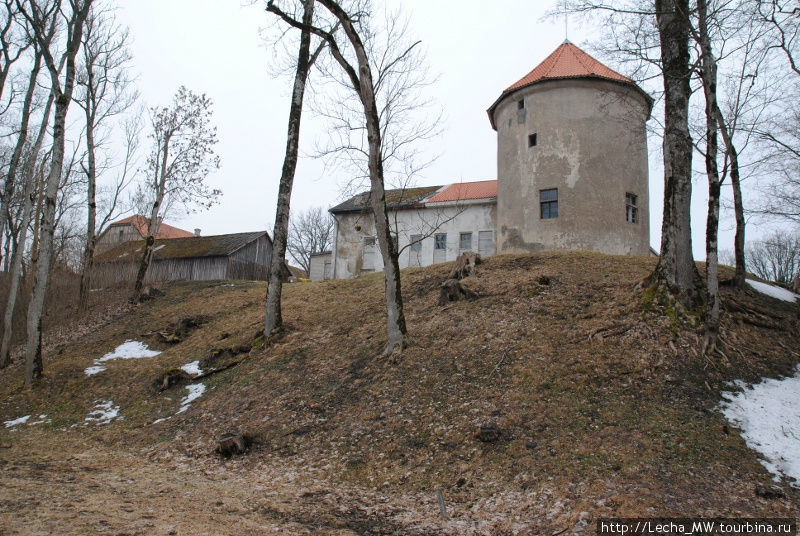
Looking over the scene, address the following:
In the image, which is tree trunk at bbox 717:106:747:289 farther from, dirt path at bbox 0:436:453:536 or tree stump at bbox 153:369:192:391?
tree stump at bbox 153:369:192:391

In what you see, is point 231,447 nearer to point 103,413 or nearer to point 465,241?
point 103,413

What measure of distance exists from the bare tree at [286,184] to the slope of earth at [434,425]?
3.11 ft

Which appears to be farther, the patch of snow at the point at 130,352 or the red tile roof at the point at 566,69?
the red tile roof at the point at 566,69

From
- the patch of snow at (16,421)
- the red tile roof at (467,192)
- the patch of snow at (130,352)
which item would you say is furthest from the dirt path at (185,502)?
the red tile roof at (467,192)

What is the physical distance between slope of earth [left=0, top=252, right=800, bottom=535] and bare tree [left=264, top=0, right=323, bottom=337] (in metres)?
0.95

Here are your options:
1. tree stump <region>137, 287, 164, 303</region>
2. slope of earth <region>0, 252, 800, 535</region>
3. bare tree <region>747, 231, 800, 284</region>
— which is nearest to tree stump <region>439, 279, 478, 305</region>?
slope of earth <region>0, 252, 800, 535</region>

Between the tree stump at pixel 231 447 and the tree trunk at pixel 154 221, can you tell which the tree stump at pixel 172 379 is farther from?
the tree trunk at pixel 154 221

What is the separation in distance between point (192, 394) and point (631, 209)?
1606 cm

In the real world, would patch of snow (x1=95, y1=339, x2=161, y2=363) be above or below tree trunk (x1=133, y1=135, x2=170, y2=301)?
below

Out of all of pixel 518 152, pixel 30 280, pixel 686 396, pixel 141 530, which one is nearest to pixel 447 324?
pixel 686 396

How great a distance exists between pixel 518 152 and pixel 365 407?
46.3 feet

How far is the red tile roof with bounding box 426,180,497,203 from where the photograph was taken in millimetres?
24406

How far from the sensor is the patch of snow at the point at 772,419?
5.45m

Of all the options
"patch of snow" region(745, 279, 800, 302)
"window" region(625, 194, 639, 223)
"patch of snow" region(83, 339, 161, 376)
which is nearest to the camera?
"patch of snow" region(745, 279, 800, 302)
